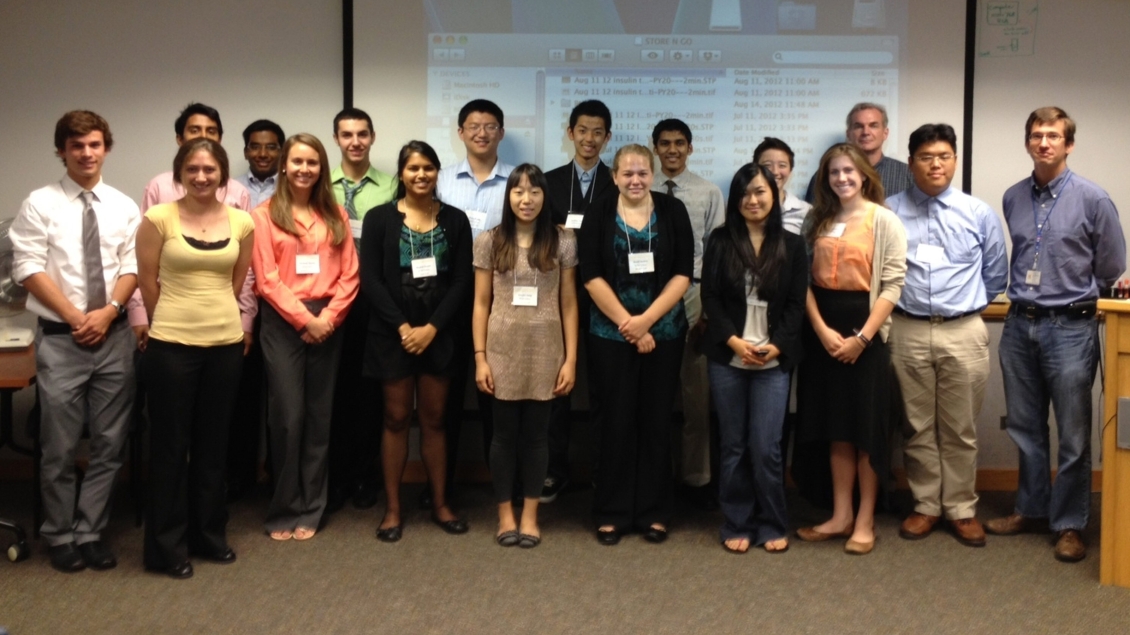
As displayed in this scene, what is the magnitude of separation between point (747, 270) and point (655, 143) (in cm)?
92

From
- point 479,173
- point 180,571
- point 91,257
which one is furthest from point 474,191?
point 180,571

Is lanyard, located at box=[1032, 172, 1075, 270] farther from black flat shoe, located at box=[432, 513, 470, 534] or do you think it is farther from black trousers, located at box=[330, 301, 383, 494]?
black trousers, located at box=[330, 301, 383, 494]

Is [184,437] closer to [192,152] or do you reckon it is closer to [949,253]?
[192,152]

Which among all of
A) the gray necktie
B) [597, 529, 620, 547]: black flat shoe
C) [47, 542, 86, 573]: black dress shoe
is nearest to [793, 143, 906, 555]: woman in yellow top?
[597, 529, 620, 547]: black flat shoe

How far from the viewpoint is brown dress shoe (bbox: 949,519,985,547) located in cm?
352

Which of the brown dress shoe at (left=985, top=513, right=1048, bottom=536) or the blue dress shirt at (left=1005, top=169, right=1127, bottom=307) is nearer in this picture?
the blue dress shirt at (left=1005, top=169, right=1127, bottom=307)

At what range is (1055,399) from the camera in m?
3.47

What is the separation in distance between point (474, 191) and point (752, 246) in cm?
128

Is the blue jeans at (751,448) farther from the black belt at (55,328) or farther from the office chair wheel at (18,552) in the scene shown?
the office chair wheel at (18,552)

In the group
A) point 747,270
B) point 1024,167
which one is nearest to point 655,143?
point 747,270

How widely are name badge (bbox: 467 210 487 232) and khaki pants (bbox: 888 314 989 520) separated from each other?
171 cm

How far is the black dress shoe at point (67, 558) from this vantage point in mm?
3199

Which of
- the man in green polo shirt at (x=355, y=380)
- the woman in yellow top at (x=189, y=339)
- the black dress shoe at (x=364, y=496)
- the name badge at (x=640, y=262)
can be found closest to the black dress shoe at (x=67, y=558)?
the woman in yellow top at (x=189, y=339)

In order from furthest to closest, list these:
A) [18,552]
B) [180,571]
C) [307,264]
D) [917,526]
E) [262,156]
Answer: [262,156]
[917,526]
[307,264]
[18,552]
[180,571]
